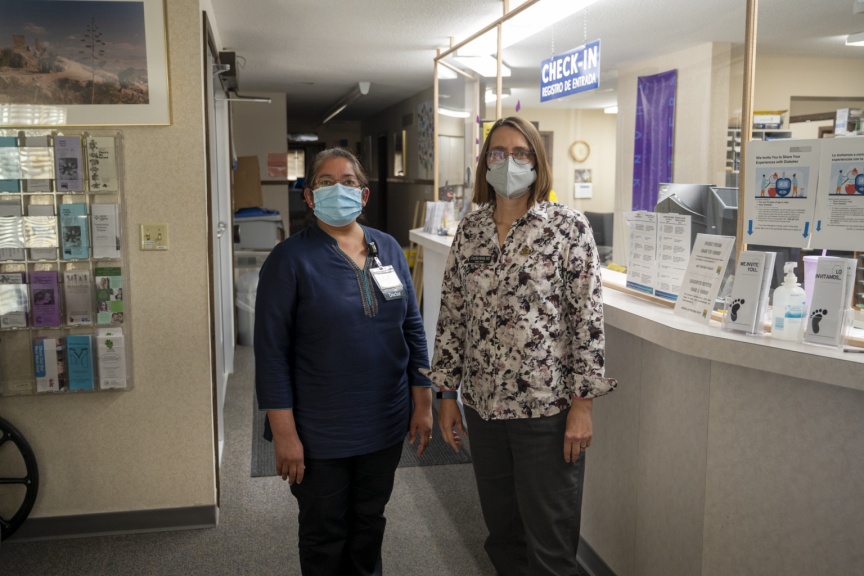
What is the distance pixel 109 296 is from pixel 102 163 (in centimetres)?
52

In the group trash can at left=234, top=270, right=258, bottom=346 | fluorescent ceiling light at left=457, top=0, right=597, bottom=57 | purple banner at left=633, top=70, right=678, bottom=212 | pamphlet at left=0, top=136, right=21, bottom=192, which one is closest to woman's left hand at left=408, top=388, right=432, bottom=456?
purple banner at left=633, top=70, right=678, bottom=212

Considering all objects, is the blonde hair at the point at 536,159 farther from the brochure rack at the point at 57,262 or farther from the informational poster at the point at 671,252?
the brochure rack at the point at 57,262

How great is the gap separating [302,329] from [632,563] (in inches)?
52.2

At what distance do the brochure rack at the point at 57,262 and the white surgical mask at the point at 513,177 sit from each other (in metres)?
1.60

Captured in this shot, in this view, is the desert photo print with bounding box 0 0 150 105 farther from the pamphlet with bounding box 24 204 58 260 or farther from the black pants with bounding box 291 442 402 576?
the black pants with bounding box 291 442 402 576

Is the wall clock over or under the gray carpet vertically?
over

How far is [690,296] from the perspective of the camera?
6.33ft

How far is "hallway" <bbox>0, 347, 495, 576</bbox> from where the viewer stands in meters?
2.50

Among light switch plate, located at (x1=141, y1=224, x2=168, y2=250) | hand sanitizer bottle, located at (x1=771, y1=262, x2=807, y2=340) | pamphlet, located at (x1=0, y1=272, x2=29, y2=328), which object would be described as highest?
light switch plate, located at (x1=141, y1=224, x2=168, y2=250)

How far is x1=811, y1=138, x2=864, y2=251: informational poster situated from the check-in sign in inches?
62.3

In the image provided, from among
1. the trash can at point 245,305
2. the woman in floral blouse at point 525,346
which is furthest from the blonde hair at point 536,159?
the trash can at point 245,305

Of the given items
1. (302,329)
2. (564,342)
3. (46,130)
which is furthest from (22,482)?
(564,342)

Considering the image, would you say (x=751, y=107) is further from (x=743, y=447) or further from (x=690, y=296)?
(x=743, y=447)

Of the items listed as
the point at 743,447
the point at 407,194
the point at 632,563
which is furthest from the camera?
the point at 407,194
